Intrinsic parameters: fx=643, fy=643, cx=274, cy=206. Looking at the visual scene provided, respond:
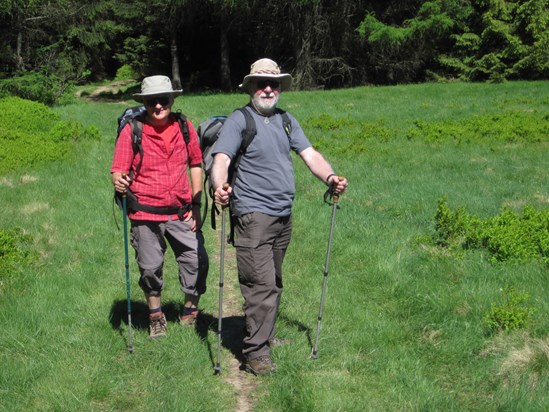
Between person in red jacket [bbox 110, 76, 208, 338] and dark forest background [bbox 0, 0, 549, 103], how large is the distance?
2419cm

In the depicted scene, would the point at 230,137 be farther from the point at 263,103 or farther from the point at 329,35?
the point at 329,35

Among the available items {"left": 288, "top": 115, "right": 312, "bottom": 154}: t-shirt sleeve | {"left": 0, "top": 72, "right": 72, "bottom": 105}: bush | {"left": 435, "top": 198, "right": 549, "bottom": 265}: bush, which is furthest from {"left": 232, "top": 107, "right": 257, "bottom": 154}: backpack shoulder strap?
{"left": 0, "top": 72, "right": 72, "bottom": 105}: bush

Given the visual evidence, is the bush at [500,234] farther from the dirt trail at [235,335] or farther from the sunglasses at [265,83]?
the sunglasses at [265,83]

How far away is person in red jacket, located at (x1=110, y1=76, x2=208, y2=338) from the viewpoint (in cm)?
518

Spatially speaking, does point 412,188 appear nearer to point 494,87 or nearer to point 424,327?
point 424,327

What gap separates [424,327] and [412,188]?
5.63m

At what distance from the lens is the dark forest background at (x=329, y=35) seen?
31.9 m

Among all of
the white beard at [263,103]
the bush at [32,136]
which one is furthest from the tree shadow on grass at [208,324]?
the bush at [32,136]

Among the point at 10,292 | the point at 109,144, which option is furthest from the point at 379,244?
the point at 109,144

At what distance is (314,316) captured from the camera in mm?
6082

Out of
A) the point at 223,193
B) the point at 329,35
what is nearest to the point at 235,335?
the point at 223,193

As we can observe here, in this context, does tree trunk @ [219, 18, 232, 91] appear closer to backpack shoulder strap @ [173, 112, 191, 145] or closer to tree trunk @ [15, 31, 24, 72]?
tree trunk @ [15, 31, 24, 72]

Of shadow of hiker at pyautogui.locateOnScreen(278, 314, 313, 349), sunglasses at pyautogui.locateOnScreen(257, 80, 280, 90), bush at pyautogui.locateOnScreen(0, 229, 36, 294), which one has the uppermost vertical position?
A: sunglasses at pyautogui.locateOnScreen(257, 80, 280, 90)

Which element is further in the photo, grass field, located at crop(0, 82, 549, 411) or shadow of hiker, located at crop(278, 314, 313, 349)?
shadow of hiker, located at crop(278, 314, 313, 349)
